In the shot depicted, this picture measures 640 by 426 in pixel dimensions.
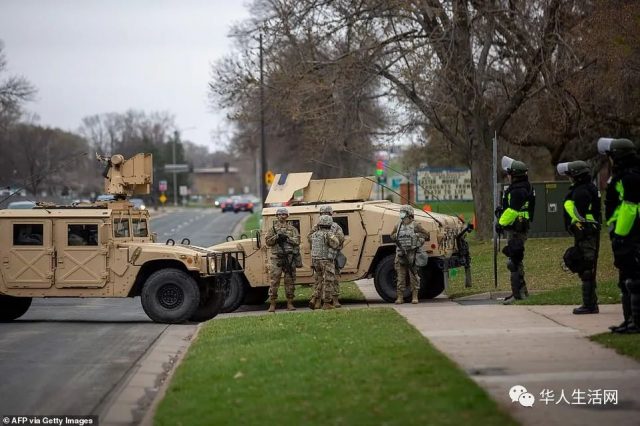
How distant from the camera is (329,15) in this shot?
92.9 feet

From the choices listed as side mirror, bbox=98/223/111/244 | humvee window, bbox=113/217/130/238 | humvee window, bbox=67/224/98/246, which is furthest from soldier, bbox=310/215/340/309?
humvee window, bbox=67/224/98/246

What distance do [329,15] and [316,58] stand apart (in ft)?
8.44

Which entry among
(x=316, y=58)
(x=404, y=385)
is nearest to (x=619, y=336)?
(x=404, y=385)

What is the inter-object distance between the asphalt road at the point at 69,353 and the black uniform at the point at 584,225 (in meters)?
5.69

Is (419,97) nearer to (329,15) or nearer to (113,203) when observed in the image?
(329,15)

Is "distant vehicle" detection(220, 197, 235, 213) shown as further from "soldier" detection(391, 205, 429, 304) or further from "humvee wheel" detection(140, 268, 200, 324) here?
"humvee wheel" detection(140, 268, 200, 324)

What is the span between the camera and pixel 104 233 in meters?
18.1

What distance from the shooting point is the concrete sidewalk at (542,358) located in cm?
842

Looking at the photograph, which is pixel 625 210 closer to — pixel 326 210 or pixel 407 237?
pixel 407 237

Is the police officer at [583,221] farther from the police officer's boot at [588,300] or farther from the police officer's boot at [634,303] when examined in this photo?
the police officer's boot at [634,303]

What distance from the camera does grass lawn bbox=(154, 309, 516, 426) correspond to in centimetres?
825

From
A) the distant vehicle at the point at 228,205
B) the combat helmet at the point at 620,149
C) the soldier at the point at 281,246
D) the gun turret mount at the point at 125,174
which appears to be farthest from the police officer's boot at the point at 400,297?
the distant vehicle at the point at 228,205

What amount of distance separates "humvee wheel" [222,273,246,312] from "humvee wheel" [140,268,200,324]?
193cm

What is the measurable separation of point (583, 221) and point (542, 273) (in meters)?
8.72
